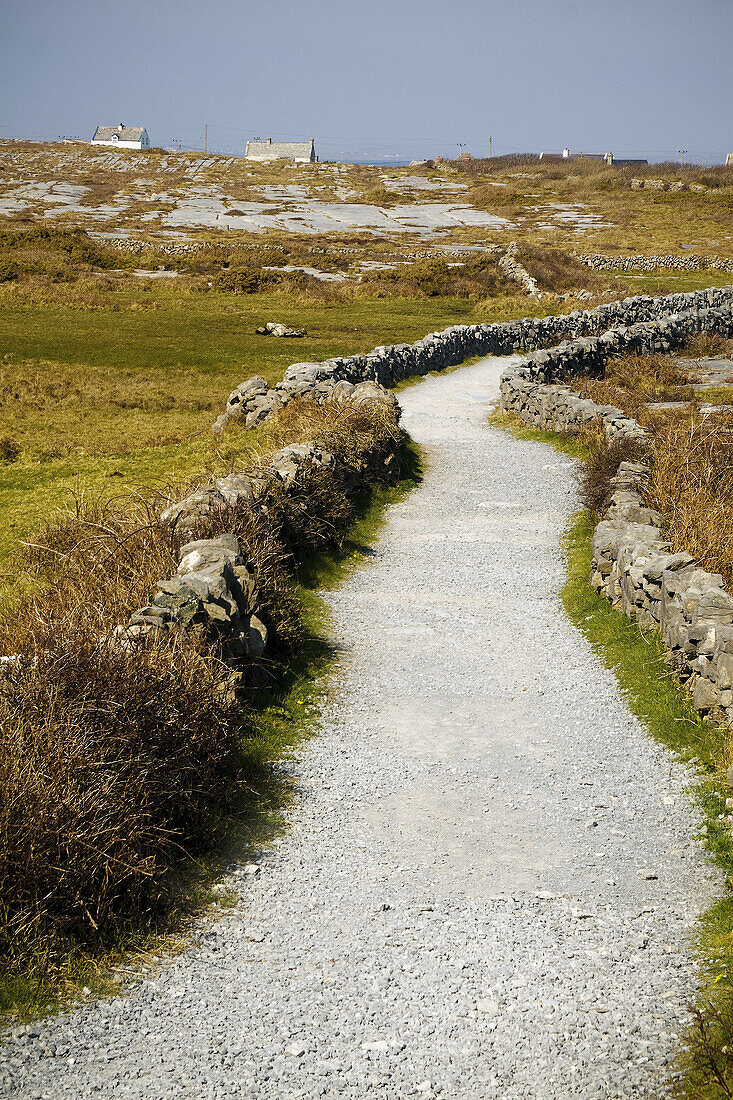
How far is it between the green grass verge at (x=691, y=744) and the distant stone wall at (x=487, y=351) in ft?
27.9

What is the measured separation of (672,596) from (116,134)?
701 feet

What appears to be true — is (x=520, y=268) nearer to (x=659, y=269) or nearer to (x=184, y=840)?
(x=659, y=269)

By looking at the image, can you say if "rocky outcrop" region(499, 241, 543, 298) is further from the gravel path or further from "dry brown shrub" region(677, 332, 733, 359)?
the gravel path

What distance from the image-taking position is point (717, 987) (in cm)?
512

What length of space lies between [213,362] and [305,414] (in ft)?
40.7

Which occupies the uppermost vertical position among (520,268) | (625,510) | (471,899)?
(520,268)

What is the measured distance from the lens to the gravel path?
179 inches

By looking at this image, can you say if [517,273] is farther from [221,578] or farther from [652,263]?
[221,578]

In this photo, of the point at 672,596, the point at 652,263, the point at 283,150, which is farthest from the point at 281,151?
the point at 672,596

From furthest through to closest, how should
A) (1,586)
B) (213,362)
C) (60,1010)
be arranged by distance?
(213,362), (1,586), (60,1010)

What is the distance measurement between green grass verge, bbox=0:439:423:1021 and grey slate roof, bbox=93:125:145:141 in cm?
20762

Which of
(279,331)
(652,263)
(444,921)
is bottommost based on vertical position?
(444,921)

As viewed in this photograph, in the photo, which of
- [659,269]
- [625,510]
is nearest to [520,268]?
[659,269]

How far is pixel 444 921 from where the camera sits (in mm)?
5758
